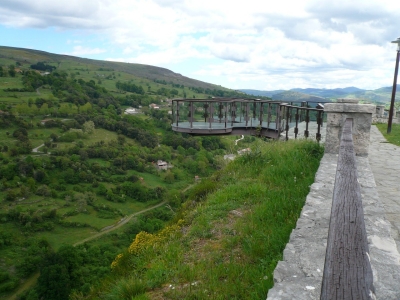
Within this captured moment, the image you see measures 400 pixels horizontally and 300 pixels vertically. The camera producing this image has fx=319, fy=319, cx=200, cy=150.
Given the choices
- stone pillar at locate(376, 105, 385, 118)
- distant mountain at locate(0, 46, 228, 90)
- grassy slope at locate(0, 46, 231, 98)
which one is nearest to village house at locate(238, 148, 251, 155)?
stone pillar at locate(376, 105, 385, 118)

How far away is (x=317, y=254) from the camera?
8.52ft

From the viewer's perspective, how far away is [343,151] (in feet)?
9.59

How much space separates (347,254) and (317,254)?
4.80ft

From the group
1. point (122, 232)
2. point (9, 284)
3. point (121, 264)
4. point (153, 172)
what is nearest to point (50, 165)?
point (153, 172)

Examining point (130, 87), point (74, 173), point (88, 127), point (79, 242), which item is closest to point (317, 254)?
point (79, 242)

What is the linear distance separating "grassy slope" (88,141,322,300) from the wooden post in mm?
1234

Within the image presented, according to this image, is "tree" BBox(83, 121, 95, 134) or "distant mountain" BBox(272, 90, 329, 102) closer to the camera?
"distant mountain" BBox(272, 90, 329, 102)

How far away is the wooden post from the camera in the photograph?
3.51 feet

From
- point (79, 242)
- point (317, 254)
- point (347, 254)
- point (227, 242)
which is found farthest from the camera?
point (79, 242)

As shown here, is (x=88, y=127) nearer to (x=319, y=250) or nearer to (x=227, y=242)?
(x=227, y=242)

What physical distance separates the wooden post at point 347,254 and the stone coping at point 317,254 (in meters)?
0.64

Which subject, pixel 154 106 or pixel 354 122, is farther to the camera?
pixel 154 106

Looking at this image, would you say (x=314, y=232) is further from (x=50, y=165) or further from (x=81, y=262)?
(x=50, y=165)

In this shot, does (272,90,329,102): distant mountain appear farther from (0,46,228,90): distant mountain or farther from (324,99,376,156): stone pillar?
(0,46,228,90): distant mountain
